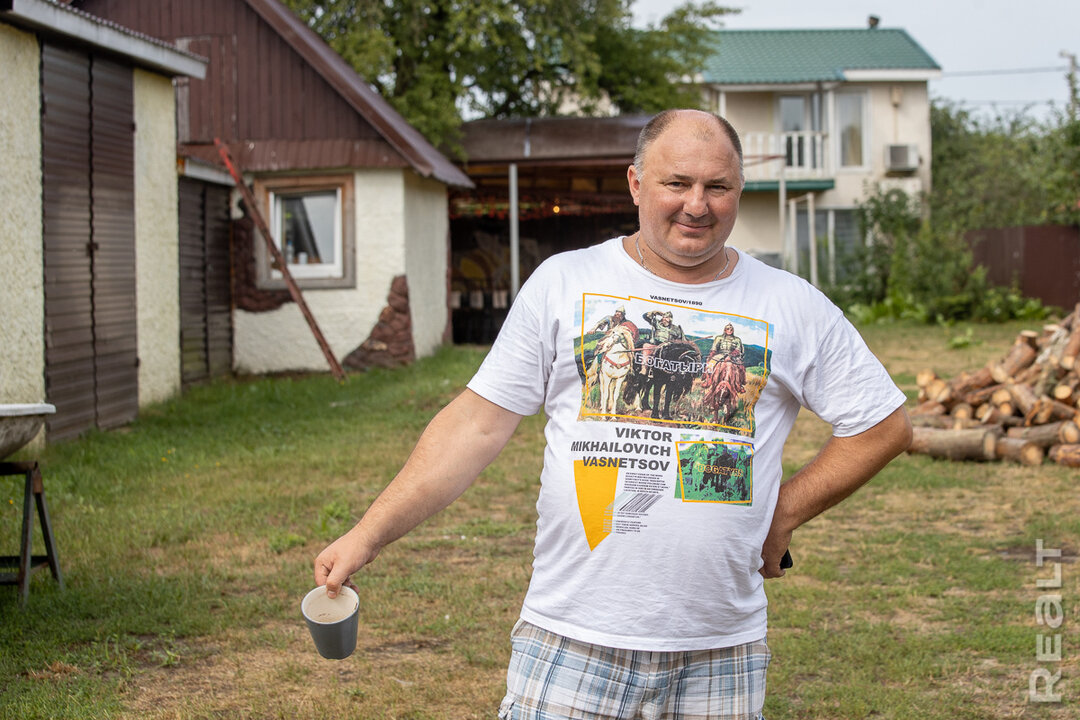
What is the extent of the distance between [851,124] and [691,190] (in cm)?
2770

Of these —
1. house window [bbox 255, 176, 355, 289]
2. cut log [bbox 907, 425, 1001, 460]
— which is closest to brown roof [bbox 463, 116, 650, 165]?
house window [bbox 255, 176, 355, 289]

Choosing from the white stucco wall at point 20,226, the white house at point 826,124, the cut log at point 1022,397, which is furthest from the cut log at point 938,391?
the white house at point 826,124

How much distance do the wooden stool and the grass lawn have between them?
12 cm

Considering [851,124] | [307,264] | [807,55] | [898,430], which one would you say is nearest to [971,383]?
[898,430]

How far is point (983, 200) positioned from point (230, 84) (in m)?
23.6

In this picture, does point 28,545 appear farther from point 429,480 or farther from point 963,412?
point 963,412

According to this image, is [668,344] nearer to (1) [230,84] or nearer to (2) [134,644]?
(2) [134,644]

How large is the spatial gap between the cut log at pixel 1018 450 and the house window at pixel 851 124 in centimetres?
2076

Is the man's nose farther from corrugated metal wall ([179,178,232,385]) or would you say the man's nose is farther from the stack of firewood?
corrugated metal wall ([179,178,232,385])

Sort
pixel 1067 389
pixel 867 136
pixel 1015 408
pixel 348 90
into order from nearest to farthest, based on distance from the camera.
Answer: pixel 1067 389 < pixel 1015 408 < pixel 348 90 < pixel 867 136

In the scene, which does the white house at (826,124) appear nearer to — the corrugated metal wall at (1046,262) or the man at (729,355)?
the corrugated metal wall at (1046,262)

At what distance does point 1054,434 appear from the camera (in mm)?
8695

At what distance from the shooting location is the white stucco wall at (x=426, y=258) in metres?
16.0

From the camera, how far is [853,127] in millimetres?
28516
